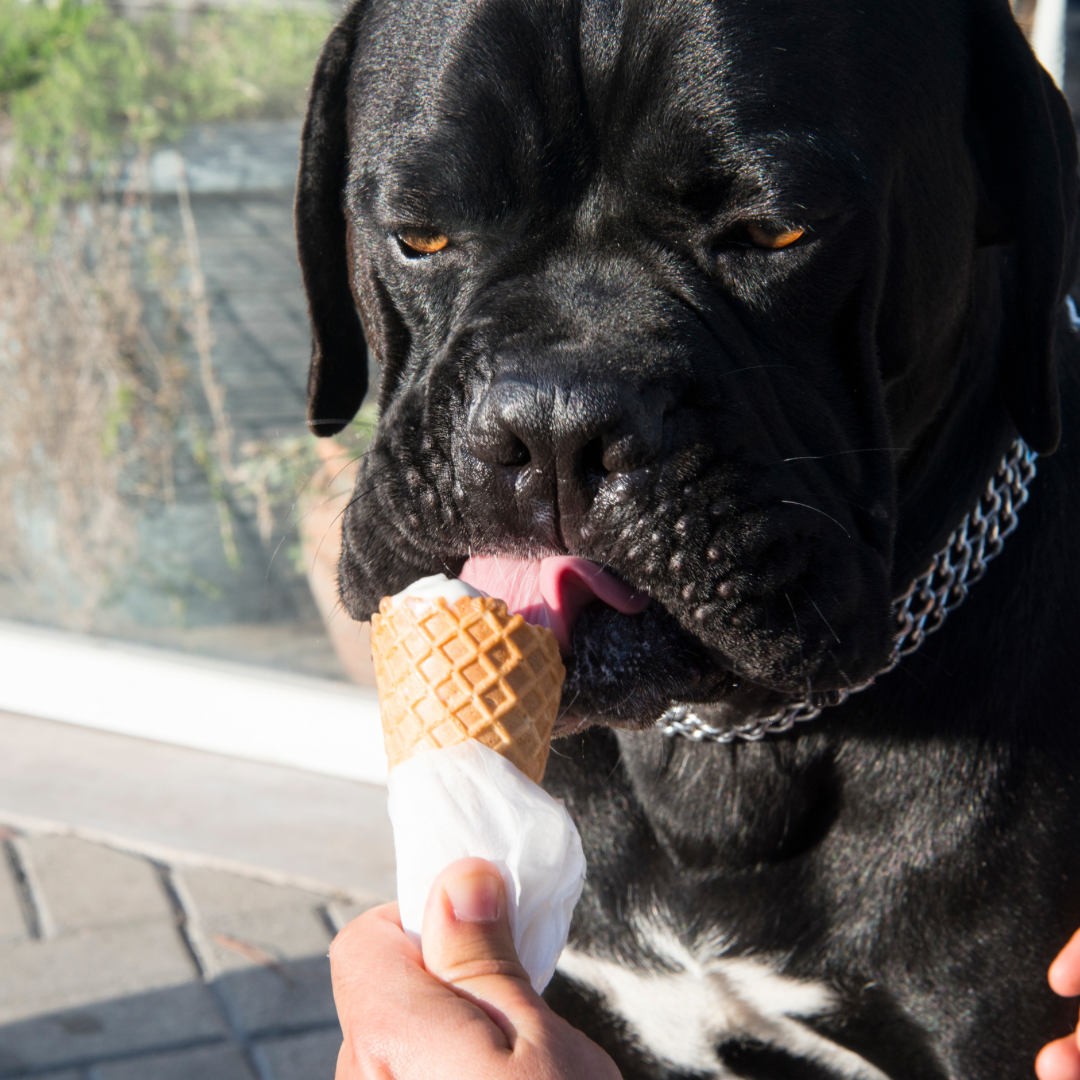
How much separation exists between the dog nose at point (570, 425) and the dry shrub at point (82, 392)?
2737 mm

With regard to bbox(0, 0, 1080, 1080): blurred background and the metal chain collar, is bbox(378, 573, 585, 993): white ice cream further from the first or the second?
bbox(0, 0, 1080, 1080): blurred background

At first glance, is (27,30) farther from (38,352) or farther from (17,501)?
(17,501)

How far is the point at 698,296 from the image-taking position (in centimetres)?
151

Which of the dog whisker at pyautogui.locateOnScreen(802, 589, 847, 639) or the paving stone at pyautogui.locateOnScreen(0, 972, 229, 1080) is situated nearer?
the dog whisker at pyautogui.locateOnScreen(802, 589, 847, 639)

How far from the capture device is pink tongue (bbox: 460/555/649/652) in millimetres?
1473

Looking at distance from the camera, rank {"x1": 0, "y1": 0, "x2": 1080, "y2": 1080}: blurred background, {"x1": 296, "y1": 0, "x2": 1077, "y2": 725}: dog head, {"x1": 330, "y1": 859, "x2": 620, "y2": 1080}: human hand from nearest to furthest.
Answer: {"x1": 330, "y1": 859, "x2": 620, "y2": 1080}: human hand, {"x1": 296, "y1": 0, "x2": 1077, "y2": 725}: dog head, {"x1": 0, "y1": 0, "x2": 1080, "y2": 1080}: blurred background

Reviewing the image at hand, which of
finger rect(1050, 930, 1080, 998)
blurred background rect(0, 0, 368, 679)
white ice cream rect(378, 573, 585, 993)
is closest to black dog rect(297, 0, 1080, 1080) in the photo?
finger rect(1050, 930, 1080, 998)

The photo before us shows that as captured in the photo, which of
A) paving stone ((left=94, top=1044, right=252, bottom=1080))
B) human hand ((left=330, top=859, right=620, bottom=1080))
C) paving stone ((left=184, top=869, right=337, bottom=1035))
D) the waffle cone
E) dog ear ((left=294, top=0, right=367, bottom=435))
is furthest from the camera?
paving stone ((left=184, top=869, right=337, bottom=1035))

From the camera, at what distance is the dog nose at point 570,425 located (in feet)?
4.41

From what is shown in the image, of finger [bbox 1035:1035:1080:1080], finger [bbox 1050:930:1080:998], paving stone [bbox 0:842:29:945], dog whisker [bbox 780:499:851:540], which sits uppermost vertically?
dog whisker [bbox 780:499:851:540]

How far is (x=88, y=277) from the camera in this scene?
380 cm

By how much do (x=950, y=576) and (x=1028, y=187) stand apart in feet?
1.70

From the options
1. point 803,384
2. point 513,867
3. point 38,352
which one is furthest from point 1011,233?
point 38,352

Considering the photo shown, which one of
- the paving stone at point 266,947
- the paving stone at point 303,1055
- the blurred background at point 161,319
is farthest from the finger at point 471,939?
the blurred background at point 161,319
